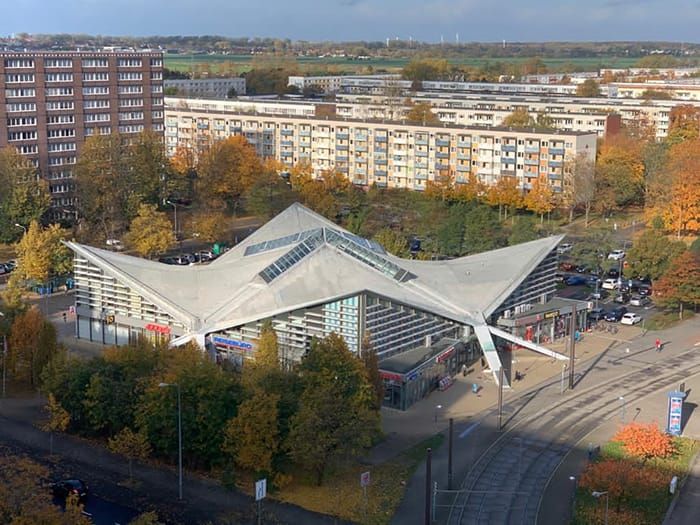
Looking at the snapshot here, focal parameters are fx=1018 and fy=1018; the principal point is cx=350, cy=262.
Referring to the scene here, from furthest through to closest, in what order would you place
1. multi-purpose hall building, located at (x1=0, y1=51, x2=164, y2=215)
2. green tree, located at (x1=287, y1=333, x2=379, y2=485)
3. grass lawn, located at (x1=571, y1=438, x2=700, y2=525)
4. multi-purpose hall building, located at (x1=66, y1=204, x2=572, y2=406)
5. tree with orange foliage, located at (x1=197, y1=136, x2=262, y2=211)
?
1. tree with orange foliage, located at (x1=197, y1=136, x2=262, y2=211)
2. multi-purpose hall building, located at (x1=0, y1=51, x2=164, y2=215)
3. multi-purpose hall building, located at (x1=66, y1=204, x2=572, y2=406)
4. green tree, located at (x1=287, y1=333, x2=379, y2=485)
5. grass lawn, located at (x1=571, y1=438, x2=700, y2=525)

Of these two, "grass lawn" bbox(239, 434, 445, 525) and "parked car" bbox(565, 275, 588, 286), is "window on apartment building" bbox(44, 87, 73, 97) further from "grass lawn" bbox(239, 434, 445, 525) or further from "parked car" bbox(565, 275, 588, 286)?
"grass lawn" bbox(239, 434, 445, 525)

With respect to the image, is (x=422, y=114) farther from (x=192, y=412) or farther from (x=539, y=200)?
(x=192, y=412)

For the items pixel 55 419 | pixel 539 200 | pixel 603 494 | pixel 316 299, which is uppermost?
pixel 316 299

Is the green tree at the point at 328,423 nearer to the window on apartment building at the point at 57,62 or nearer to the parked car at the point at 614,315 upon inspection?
the parked car at the point at 614,315

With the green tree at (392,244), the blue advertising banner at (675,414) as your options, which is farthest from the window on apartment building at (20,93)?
the blue advertising banner at (675,414)

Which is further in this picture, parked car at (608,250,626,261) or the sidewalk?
parked car at (608,250,626,261)

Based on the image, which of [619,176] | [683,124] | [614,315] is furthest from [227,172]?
[683,124]

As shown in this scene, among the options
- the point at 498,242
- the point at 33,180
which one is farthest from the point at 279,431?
the point at 33,180

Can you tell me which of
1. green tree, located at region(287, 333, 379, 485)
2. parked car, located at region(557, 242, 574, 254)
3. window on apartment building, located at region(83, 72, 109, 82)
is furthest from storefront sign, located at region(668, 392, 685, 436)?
window on apartment building, located at region(83, 72, 109, 82)
